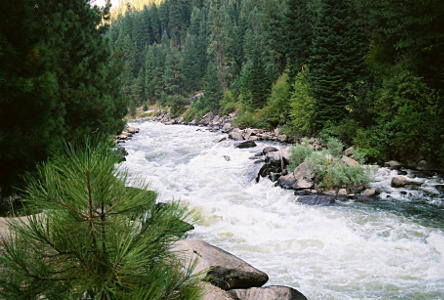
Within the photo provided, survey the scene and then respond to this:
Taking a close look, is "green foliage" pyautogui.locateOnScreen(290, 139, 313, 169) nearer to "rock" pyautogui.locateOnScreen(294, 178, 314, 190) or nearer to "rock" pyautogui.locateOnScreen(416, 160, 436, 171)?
"rock" pyautogui.locateOnScreen(294, 178, 314, 190)

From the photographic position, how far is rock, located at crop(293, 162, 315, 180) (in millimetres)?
10938

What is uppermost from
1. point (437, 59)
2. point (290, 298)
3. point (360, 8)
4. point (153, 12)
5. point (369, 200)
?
point (153, 12)

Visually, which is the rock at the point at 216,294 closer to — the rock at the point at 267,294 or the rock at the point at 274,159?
the rock at the point at 267,294

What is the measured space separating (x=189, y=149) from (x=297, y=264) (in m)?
14.7

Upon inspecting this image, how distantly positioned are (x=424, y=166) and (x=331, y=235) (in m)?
7.25

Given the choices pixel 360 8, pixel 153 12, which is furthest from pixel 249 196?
pixel 153 12

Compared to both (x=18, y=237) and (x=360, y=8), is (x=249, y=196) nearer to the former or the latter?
(x=18, y=237)

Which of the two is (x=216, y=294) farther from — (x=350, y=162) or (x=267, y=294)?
(x=350, y=162)

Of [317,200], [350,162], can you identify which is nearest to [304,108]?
[350,162]

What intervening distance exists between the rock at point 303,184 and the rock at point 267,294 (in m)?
6.54

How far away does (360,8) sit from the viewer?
2164cm

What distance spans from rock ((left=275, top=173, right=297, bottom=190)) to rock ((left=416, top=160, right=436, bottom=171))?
5.31 m

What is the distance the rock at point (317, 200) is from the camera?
922 centimetres

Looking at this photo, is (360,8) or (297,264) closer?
(297,264)
